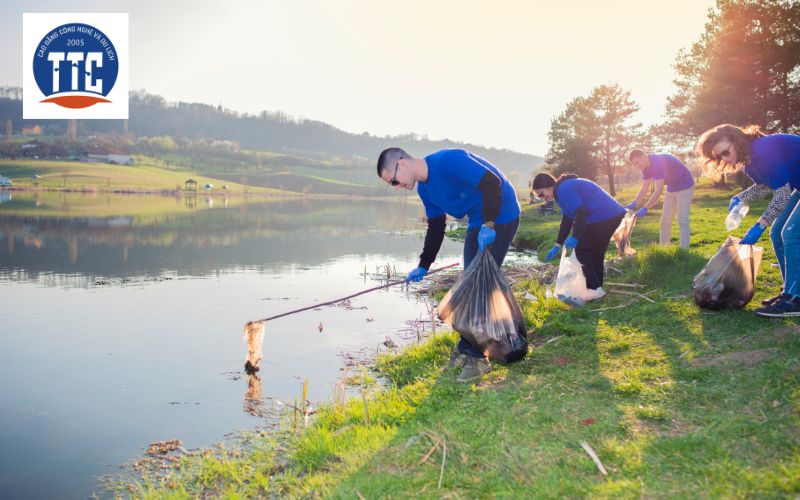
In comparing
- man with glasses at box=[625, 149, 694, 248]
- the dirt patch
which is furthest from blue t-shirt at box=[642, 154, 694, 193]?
the dirt patch

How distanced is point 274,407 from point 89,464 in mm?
1819

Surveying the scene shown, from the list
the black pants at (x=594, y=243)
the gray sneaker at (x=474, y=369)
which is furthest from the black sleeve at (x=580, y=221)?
the gray sneaker at (x=474, y=369)

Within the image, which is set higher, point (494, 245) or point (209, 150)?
point (209, 150)

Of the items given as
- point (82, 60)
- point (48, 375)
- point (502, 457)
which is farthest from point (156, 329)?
point (82, 60)

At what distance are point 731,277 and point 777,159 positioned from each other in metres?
1.41

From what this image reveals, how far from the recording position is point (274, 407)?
19.3 feet

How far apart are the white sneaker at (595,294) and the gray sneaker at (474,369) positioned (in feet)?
9.33

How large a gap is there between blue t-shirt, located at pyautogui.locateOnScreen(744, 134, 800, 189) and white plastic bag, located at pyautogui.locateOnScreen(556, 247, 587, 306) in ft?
8.09

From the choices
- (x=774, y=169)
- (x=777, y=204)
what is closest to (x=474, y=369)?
(x=774, y=169)

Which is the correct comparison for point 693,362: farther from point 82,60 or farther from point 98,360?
point 82,60

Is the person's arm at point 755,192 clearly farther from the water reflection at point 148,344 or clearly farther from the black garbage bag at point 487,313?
the water reflection at point 148,344

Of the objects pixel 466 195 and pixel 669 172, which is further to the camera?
pixel 669 172

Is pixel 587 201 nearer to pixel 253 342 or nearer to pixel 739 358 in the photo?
pixel 739 358

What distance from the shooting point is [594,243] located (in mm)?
7234
